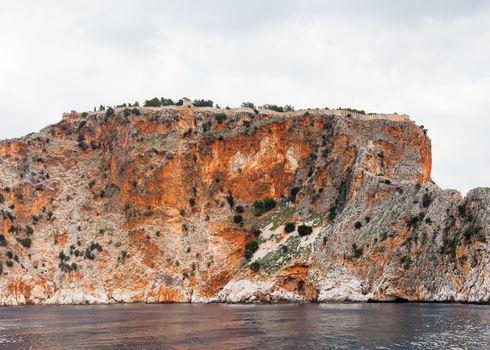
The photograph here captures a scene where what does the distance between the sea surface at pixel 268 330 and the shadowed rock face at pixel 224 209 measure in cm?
1898

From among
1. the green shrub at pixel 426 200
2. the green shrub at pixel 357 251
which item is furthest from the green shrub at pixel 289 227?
the green shrub at pixel 426 200

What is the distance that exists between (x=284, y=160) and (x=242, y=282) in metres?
30.4

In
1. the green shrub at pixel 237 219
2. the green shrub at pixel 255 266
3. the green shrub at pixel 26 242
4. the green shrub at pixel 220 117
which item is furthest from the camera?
the green shrub at pixel 220 117

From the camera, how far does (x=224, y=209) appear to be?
11056cm

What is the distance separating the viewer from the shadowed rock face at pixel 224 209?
3265 inches

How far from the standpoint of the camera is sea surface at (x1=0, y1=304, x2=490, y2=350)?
131 feet

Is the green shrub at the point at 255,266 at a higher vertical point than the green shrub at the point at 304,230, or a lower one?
lower

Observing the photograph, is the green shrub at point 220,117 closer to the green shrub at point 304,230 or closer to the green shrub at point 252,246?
the green shrub at point 252,246

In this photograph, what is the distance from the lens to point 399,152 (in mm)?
107438

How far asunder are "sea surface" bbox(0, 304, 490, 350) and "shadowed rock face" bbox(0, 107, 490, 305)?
747 inches

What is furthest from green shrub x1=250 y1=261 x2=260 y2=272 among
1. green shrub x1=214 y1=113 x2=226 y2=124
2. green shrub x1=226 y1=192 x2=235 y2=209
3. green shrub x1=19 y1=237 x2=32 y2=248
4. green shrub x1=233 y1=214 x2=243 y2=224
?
green shrub x1=19 y1=237 x2=32 y2=248

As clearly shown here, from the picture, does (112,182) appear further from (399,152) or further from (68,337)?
(68,337)

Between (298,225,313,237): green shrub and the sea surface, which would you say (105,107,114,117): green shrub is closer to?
(298,225,313,237): green shrub

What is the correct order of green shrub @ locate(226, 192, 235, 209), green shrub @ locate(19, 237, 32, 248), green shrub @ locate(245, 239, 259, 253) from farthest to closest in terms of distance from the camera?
green shrub @ locate(226, 192, 235, 209) → green shrub @ locate(19, 237, 32, 248) → green shrub @ locate(245, 239, 259, 253)
